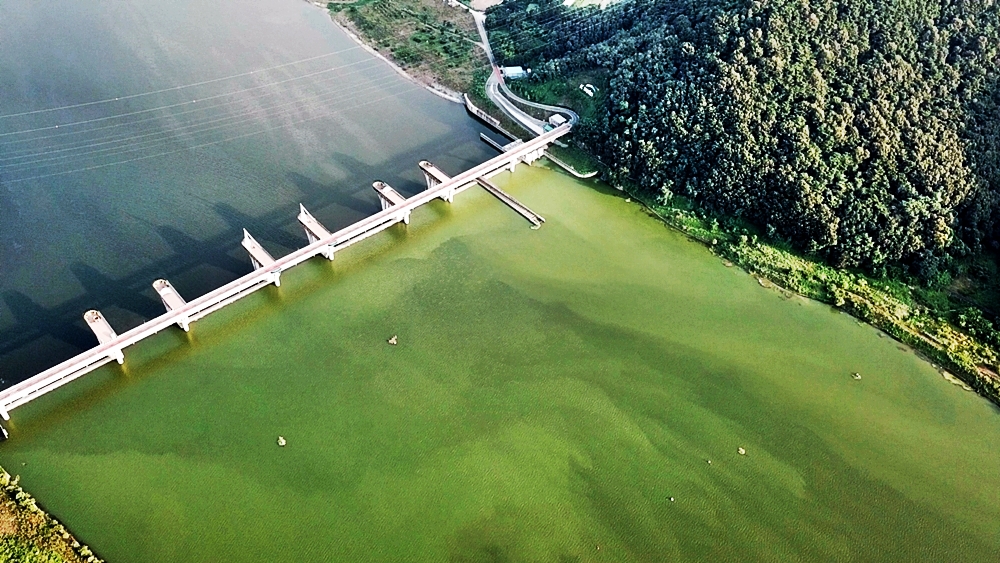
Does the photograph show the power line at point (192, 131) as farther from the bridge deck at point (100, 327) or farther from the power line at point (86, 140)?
Result: the bridge deck at point (100, 327)

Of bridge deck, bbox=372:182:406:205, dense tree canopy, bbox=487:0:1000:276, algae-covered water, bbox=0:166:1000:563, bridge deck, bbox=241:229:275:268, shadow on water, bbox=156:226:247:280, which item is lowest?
algae-covered water, bbox=0:166:1000:563

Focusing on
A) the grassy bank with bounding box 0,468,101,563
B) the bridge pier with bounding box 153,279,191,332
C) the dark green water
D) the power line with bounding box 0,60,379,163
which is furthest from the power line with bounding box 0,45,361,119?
the grassy bank with bounding box 0,468,101,563

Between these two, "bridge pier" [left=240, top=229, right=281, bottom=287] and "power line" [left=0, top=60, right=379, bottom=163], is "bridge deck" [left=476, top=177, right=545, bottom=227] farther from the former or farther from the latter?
"power line" [left=0, top=60, right=379, bottom=163]

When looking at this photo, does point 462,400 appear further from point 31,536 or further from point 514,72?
point 514,72

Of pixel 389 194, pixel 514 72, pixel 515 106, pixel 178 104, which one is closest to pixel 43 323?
pixel 389 194

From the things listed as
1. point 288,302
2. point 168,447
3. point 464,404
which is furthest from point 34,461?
point 464,404
